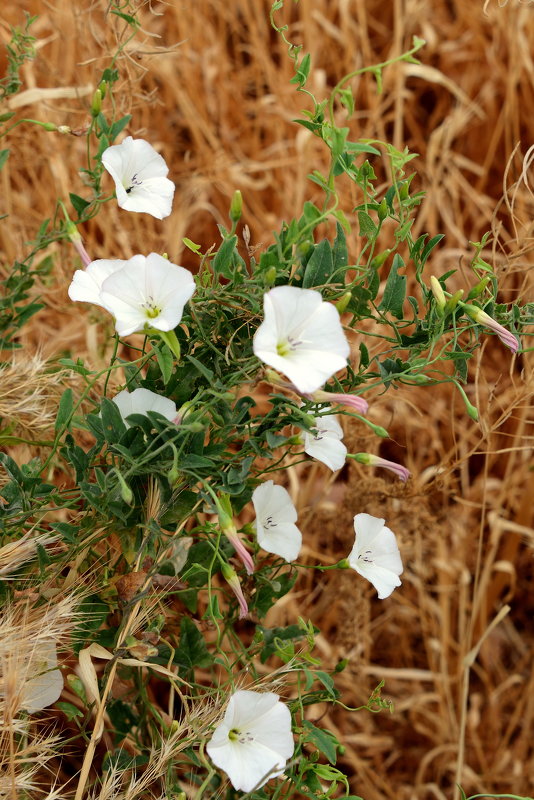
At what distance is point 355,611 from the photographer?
103 centimetres

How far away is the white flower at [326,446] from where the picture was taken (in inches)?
27.5

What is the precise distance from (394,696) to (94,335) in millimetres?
723

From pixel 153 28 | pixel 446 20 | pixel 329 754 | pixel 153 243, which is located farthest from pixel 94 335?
pixel 446 20

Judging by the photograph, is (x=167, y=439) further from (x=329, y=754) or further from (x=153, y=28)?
(x=153, y=28)

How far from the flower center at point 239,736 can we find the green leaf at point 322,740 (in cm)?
5

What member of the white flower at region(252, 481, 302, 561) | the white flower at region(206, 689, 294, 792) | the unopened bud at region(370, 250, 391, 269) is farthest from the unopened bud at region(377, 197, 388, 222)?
the white flower at region(206, 689, 294, 792)

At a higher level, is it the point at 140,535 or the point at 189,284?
the point at 189,284

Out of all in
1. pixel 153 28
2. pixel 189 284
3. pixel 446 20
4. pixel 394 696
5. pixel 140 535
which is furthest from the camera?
pixel 446 20

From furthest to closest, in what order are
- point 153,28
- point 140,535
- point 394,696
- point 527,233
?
point 153,28, point 394,696, point 527,233, point 140,535

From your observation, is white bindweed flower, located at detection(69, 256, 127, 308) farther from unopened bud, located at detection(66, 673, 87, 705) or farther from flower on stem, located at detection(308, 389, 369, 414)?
unopened bud, located at detection(66, 673, 87, 705)

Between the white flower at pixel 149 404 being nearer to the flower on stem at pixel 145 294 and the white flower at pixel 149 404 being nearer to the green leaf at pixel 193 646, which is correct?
the flower on stem at pixel 145 294

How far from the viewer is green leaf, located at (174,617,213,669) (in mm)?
753

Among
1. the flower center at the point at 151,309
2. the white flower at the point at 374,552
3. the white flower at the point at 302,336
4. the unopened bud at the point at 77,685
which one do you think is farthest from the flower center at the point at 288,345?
the unopened bud at the point at 77,685

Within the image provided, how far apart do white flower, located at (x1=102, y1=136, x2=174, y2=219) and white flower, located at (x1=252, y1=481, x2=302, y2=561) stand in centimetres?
25
